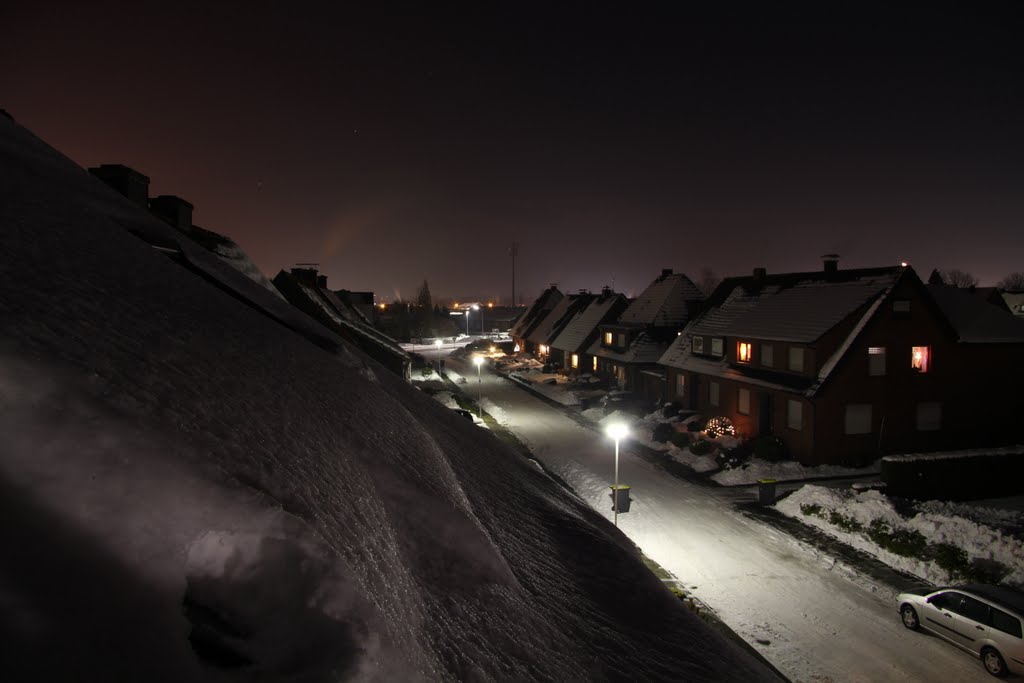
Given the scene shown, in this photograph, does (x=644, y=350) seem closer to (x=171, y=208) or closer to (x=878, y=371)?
(x=878, y=371)

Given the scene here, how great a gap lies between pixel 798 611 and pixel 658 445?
49.2 feet

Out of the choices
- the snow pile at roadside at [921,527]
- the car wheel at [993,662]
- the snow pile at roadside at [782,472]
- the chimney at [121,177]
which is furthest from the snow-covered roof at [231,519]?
the snow pile at roadside at [782,472]

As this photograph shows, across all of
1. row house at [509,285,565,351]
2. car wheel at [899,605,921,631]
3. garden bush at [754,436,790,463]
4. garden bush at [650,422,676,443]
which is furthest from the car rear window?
row house at [509,285,565,351]

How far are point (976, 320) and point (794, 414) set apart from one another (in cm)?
1016

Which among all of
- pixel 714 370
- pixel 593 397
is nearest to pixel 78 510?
pixel 714 370

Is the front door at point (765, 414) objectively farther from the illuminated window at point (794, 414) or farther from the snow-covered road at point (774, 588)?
the snow-covered road at point (774, 588)

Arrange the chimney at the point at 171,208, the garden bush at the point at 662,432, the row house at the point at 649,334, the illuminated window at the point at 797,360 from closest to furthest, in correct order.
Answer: the chimney at the point at 171,208 → the illuminated window at the point at 797,360 → the garden bush at the point at 662,432 → the row house at the point at 649,334

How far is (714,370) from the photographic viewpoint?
28844 mm

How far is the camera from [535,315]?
7375 cm

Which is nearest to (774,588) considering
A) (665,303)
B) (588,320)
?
(665,303)

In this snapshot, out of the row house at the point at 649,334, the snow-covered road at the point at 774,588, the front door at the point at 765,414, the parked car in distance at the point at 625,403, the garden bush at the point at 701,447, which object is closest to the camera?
the snow-covered road at the point at 774,588

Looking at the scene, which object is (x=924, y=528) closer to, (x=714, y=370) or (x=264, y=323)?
(x=714, y=370)

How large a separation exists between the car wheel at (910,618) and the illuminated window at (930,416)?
1481 centimetres

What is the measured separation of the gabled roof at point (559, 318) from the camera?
59.0 meters
